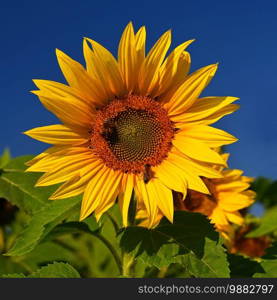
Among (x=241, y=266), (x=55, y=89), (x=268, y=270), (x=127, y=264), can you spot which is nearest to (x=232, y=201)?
(x=241, y=266)

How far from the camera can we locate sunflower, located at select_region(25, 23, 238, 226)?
2339mm

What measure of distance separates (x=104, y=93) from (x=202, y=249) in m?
0.86

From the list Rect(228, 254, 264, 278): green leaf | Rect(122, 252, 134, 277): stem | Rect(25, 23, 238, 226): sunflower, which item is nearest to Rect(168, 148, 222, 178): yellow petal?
Rect(25, 23, 238, 226): sunflower

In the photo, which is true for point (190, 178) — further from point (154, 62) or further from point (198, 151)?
point (154, 62)

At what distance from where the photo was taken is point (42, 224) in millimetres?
2449

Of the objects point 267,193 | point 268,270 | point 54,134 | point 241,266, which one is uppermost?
point 267,193

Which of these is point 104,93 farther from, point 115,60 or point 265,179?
point 265,179

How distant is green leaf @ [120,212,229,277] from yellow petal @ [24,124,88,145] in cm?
51

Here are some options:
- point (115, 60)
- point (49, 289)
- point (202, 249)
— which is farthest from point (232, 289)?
point (115, 60)

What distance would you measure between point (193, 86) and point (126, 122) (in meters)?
0.46

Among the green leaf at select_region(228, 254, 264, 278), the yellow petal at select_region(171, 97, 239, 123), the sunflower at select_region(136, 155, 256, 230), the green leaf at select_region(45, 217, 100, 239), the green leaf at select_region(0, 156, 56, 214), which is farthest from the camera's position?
the sunflower at select_region(136, 155, 256, 230)

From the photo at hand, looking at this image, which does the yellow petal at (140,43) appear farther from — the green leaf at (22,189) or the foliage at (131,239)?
the green leaf at (22,189)

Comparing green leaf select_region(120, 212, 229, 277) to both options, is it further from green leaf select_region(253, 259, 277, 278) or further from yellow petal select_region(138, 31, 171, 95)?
yellow petal select_region(138, 31, 171, 95)

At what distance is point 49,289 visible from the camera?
91.0 inches
